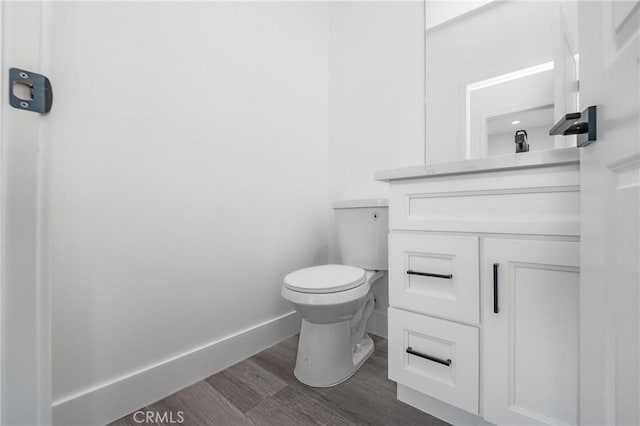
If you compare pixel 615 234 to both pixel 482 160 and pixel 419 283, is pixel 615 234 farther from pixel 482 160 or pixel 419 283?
pixel 419 283

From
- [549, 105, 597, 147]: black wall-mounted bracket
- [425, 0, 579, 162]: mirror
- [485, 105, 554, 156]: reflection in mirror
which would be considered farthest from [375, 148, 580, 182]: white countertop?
[485, 105, 554, 156]: reflection in mirror

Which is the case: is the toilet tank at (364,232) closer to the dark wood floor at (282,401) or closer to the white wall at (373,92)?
the white wall at (373,92)

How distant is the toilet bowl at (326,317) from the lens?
104 cm

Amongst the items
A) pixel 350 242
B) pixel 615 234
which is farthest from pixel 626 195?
pixel 350 242

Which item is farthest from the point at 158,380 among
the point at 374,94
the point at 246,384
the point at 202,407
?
the point at 374,94

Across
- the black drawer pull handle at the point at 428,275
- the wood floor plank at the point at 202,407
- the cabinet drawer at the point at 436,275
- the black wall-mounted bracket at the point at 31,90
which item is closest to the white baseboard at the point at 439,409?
the cabinet drawer at the point at 436,275

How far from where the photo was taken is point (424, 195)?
903 millimetres

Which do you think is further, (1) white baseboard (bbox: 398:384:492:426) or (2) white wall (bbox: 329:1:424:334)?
(2) white wall (bbox: 329:1:424:334)

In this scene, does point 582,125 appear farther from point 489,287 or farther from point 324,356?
point 324,356

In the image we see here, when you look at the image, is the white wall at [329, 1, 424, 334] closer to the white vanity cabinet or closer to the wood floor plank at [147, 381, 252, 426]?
the white vanity cabinet

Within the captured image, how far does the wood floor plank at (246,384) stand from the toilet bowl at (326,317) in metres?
0.13

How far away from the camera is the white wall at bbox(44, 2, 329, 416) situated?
2.82ft

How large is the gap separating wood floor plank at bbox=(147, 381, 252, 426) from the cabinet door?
32.8 inches

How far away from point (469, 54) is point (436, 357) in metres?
1.36
